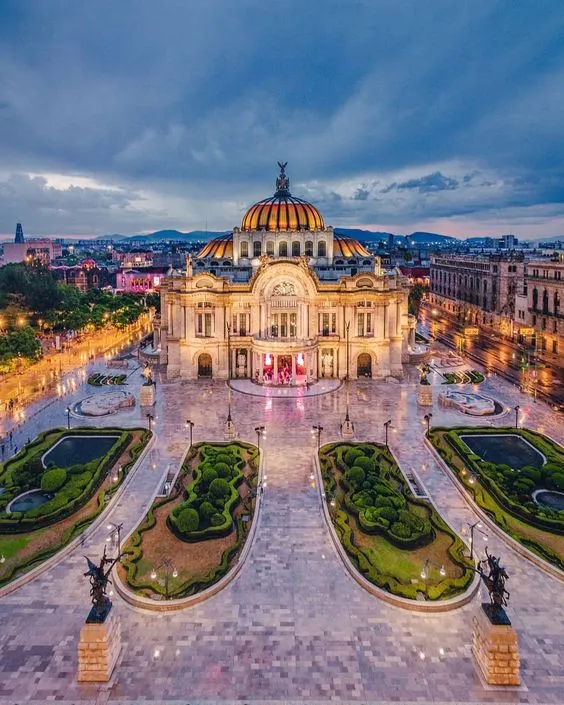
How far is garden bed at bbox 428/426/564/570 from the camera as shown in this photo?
3284cm

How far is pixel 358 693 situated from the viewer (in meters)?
21.2

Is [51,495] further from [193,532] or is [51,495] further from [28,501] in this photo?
[193,532]

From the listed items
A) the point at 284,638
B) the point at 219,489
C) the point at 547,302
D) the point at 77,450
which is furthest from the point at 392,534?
the point at 547,302

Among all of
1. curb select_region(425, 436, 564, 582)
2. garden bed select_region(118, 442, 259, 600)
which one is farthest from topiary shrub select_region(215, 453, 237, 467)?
curb select_region(425, 436, 564, 582)

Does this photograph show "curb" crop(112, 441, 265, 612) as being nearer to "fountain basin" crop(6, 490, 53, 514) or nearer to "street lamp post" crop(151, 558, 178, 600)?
"street lamp post" crop(151, 558, 178, 600)

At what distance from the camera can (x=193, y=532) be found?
3228cm

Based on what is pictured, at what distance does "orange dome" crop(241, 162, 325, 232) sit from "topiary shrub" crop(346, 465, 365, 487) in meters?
52.1

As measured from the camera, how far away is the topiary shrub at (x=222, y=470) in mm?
40253

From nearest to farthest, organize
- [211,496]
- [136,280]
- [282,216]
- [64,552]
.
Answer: [64,552], [211,496], [282,216], [136,280]

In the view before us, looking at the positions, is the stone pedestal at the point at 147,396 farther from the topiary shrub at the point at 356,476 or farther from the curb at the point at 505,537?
the curb at the point at 505,537

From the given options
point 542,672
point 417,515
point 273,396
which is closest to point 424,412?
point 273,396

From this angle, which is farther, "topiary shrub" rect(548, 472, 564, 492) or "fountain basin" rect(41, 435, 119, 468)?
"fountain basin" rect(41, 435, 119, 468)

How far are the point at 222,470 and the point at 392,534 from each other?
14.5m

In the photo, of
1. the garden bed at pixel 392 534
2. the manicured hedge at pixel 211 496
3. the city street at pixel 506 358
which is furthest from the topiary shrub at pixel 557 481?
the city street at pixel 506 358
